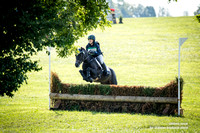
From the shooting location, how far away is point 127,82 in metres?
20.6

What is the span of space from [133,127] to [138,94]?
237cm

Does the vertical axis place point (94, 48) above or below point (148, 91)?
above

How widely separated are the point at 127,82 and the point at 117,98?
10.2 metres

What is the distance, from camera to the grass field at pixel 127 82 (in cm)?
852

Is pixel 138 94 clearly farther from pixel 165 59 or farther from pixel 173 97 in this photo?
pixel 165 59

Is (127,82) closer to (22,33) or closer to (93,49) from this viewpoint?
(93,49)

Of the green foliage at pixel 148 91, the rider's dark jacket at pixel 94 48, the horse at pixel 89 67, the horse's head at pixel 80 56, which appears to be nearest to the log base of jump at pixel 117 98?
the green foliage at pixel 148 91

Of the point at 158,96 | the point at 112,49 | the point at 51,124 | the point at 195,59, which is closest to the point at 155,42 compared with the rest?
A: the point at 112,49

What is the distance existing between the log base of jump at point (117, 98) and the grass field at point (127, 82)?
0.60m

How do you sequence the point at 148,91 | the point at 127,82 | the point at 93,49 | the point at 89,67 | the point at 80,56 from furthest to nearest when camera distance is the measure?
1. the point at 127,82
2. the point at 93,49
3. the point at 89,67
4. the point at 148,91
5. the point at 80,56

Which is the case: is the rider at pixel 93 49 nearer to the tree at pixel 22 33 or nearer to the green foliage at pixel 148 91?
the green foliage at pixel 148 91

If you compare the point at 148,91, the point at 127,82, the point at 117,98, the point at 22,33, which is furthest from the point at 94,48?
the point at 127,82

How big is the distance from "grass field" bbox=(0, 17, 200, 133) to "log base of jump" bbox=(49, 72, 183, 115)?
1.97 feet

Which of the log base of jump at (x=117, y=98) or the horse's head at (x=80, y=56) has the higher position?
the horse's head at (x=80, y=56)
